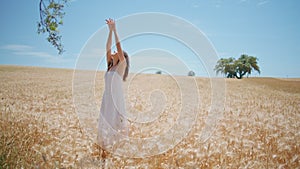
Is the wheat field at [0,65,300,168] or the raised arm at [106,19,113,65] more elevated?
the raised arm at [106,19,113,65]

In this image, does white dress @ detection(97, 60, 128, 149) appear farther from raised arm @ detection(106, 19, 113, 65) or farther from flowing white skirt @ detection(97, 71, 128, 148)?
raised arm @ detection(106, 19, 113, 65)

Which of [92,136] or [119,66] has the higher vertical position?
[119,66]

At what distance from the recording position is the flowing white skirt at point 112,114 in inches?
236

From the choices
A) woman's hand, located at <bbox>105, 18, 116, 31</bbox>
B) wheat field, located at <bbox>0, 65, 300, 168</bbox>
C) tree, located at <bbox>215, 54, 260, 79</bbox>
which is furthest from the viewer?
tree, located at <bbox>215, 54, 260, 79</bbox>

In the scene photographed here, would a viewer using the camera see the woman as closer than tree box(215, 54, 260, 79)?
Yes

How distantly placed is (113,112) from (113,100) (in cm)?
27

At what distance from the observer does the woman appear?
5.95 meters

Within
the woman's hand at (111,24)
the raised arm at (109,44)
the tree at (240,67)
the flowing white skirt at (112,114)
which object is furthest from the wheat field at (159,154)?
the tree at (240,67)

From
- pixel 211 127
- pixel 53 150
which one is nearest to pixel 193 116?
pixel 211 127

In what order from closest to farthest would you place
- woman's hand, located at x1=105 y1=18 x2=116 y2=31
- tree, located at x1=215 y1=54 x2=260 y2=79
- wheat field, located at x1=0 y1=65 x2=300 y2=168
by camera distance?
wheat field, located at x1=0 y1=65 x2=300 y2=168 → woman's hand, located at x1=105 y1=18 x2=116 y2=31 → tree, located at x1=215 y1=54 x2=260 y2=79

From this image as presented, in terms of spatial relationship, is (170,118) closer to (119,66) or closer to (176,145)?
(176,145)

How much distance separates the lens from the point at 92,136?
701 centimetres

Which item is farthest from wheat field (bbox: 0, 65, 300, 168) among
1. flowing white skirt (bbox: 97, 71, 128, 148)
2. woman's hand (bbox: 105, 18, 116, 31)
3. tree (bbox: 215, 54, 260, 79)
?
tree (bbox: 215, 54, 260, 79)

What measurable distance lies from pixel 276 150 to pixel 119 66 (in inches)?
151
